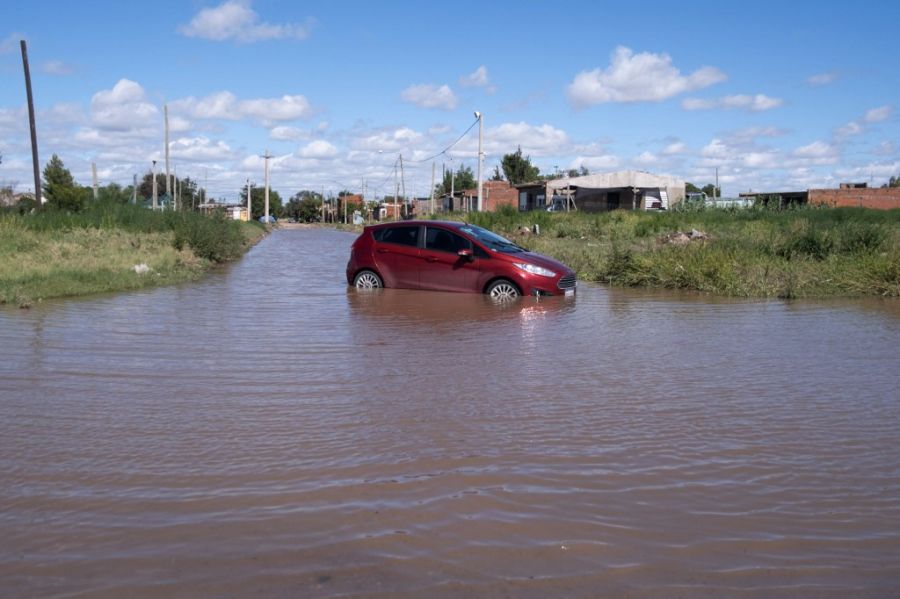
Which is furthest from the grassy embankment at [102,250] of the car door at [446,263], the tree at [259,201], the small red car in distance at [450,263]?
the tree at [259,201]

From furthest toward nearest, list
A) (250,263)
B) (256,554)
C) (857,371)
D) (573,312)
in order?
(250,263) < (573,312) < (857,371) < (256,554)

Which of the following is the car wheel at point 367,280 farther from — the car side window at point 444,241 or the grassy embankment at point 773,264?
the grassy embankment at point 773,264

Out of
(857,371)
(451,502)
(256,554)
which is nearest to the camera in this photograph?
(256,554)

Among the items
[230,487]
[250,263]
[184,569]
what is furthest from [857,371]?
[250,263]

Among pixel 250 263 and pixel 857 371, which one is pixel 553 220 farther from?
pixel 857 371

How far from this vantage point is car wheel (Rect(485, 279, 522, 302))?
44.5ft

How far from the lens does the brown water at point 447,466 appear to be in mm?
3369

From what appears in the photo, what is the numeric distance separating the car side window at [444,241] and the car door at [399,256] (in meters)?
0.23

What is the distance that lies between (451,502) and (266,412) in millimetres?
2177

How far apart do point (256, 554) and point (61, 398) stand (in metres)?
3.50

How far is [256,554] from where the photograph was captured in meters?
3.47

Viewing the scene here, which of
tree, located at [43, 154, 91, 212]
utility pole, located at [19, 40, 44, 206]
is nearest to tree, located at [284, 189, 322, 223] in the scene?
tree, located at [43, 154, 91, 212]

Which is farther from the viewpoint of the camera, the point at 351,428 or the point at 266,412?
the point at 266,412

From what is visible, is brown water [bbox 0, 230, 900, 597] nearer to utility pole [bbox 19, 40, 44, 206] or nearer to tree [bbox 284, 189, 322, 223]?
utility pole [bbox 19, 40, 44, 206]
